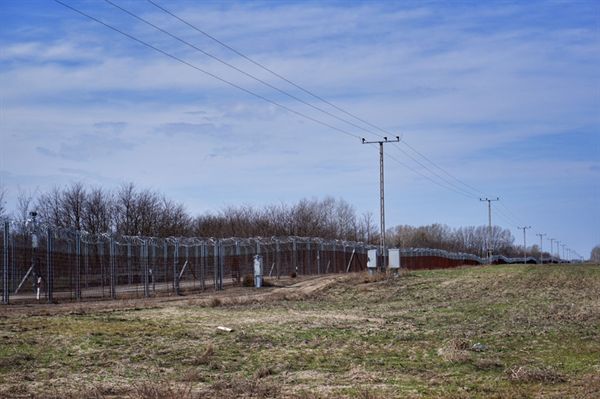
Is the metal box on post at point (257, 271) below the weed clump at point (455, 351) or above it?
above

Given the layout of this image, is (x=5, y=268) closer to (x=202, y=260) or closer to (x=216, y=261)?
(x=202, y=260)

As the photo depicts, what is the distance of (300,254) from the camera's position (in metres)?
56.5

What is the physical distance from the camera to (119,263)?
36.7 metres

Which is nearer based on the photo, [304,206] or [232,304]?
[232,304]

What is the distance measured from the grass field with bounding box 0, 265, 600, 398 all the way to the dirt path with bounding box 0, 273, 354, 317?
0.14 m

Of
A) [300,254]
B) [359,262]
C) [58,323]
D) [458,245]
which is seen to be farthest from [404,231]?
[58,323]

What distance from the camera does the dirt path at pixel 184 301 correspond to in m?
26.9

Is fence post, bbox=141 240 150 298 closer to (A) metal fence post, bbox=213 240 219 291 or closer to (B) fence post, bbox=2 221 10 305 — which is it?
(A) metal fence post, bbox=213 240 219 291

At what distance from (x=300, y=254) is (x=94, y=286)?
2334 cm

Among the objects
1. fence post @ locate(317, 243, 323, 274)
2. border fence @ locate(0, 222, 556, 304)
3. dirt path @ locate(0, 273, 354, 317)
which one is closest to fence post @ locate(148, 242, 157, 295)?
border fence @ locate(0, 222, 556, 304)

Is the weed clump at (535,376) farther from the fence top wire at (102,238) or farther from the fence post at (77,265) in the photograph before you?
the fence post at (77,265)

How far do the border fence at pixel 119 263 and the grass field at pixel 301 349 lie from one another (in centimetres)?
220

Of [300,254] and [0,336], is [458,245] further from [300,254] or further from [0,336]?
[0,336]

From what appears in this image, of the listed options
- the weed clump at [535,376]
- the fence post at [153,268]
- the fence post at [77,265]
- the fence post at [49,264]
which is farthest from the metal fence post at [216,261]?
the weed clump at [535,376]
